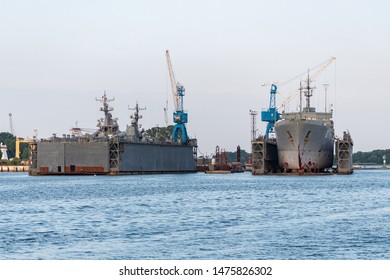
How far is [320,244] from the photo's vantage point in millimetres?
45594

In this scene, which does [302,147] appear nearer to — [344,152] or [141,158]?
[344,152]

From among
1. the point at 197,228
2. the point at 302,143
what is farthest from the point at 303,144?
the point at 197,228

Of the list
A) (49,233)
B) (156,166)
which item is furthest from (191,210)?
(156,166)

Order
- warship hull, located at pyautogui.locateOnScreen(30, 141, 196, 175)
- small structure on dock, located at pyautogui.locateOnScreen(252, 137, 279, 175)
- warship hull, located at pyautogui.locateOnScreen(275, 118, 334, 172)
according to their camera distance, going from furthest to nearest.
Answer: warship hull, located at pyautogui.locateOnScreen(30, 141, 196, 175) < small structure on dock, located at pyautogui.locateOnScreen(252, 137, 279, 175) < warship hull, located at pyautogui.locateOnScreen(275, 118, 334, 172)

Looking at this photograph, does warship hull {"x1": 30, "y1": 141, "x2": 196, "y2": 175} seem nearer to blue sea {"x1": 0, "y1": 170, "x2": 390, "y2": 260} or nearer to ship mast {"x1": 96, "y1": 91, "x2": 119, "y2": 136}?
ship mast {"x1": 96, "y1": 91, "x2": 119, "y2": 136}

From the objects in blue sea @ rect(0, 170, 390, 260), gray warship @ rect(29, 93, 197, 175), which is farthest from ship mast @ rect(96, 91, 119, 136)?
blue sea @ rect(0, 170, 390, 260)

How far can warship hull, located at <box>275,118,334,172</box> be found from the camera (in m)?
156

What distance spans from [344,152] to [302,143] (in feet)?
55.6

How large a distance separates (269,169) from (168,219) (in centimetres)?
11375

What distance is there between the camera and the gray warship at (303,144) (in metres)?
156

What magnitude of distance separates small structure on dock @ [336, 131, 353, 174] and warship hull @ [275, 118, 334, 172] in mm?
4353

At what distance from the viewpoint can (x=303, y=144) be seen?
157375 mm

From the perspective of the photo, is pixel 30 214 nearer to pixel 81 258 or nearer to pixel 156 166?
pixel 81 258

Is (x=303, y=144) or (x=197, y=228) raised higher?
(x=303, y=144)
